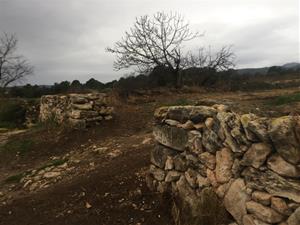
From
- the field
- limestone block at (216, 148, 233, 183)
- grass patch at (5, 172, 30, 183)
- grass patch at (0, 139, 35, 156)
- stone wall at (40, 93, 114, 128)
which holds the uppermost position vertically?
limestone block at (216, 148, 233, 183)

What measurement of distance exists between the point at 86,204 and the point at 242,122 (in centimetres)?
284

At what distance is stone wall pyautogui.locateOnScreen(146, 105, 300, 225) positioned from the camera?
3023mm

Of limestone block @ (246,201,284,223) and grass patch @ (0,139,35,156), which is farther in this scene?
grass patch @ (0,139,35,156)

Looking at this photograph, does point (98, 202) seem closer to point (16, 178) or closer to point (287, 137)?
point (287, 137)

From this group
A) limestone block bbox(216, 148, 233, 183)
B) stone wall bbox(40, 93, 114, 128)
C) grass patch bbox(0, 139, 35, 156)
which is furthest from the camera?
stone wall bbox(40, 93, 114, 128)

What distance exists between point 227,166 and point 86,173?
144 inches

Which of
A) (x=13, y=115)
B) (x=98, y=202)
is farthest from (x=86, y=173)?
(x=13, y=115)

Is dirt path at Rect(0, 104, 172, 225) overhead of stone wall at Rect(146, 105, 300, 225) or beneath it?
beneath

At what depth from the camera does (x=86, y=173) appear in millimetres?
6707

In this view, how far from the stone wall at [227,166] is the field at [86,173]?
1.30 feet

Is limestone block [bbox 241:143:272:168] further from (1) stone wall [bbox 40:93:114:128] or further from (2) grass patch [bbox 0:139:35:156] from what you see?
(2) grass patch [bbox 0:139:35:156]

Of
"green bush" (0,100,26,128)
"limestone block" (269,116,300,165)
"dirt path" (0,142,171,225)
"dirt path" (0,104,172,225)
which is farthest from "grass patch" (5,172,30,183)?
"green bush" (0,100,26,128)

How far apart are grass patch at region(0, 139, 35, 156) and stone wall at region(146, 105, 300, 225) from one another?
5.86 metres

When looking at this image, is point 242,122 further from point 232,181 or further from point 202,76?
point 202,76
